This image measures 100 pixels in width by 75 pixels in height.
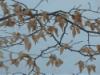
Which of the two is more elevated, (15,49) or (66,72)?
(15,49)

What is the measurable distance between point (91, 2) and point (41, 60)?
730mm

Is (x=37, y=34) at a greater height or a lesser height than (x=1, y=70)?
greater

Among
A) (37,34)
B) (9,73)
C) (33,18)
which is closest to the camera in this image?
(33,18)

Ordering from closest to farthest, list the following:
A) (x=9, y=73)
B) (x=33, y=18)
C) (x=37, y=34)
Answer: (x=33, y=18) → (x=37, y=34) → (x=9, y=73)

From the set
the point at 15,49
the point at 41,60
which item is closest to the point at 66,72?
the point at 41,60

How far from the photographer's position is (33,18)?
1.58 m

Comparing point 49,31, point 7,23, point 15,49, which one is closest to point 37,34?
point 49,31

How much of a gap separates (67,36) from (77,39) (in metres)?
0.11

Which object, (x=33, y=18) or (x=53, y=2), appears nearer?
(x=33, y=18)

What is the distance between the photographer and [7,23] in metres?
1.60

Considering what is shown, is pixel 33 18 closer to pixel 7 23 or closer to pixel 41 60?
pixel 7 23

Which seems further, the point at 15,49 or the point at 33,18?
the point at 15,49

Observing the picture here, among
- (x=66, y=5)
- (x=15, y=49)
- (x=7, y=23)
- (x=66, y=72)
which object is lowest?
(x=66, y=72)

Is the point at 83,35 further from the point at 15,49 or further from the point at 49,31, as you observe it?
the point at 49,31
